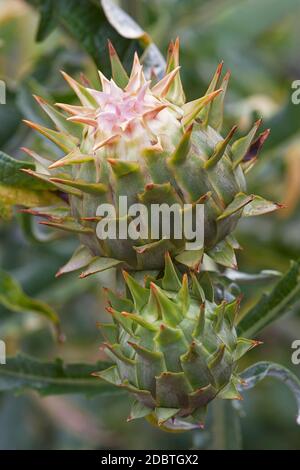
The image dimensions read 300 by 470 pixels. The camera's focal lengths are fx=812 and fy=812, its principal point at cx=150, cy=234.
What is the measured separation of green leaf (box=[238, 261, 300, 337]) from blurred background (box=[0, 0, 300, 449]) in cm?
73

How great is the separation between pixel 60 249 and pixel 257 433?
58.8 inches

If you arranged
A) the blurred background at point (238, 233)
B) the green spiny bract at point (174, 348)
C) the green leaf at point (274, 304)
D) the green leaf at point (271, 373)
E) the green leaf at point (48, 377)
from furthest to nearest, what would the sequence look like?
1. the blurred background at point (238, 233)
2. the green leaf at point (48, 377)
3. the green leaf at point (274, 304)
4. the green leaf at point (271, 373)
5. the green spiny bract at point (174, 348)

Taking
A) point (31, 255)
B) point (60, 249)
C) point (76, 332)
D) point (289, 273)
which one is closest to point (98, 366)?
point (289, 273)

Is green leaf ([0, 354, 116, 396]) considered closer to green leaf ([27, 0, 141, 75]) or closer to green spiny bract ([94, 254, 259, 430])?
green spiny bract ([94, 254, 259, 430])

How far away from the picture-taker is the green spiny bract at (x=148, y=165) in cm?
168

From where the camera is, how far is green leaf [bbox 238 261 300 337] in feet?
6.90

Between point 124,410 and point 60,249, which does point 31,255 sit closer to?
point 60,249

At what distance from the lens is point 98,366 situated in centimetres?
216

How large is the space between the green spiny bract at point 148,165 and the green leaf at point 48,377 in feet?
1.77

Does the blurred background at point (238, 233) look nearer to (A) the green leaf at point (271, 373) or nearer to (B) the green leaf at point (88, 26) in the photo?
(B) the green leaf at point (88, 26)

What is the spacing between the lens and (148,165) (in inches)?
66.2

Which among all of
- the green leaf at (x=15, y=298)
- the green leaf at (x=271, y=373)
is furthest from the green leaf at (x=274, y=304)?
the green leaf at (x=15, y=298)

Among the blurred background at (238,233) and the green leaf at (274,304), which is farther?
the blurred background at (238,233)

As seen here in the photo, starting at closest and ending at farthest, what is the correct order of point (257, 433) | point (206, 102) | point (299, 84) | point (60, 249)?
point (206, 102) → point (299, 84) → point (60, 249) → point (257, 433)
